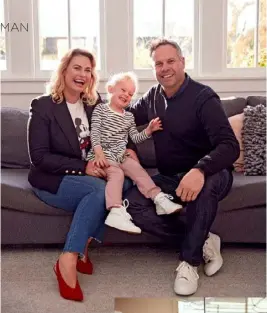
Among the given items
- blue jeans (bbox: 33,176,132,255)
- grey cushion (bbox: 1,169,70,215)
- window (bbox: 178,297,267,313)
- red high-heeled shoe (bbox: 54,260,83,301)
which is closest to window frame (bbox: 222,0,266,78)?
blue jeans (bbox: 33,176,132,255)

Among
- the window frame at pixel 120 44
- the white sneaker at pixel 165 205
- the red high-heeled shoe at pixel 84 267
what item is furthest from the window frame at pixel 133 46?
the red high-heeled shoe at pixel 84 267

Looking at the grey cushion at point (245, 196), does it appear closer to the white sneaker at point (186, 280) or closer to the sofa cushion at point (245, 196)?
the sofa cushion at point (245, 196)

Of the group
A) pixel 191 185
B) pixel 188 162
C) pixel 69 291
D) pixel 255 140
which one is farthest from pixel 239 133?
pixel 69 291

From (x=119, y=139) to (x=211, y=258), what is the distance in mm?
728

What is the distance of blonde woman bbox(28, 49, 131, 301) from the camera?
8.69 ft

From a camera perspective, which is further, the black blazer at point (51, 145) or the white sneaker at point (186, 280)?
the black blazer at point (51, 145)

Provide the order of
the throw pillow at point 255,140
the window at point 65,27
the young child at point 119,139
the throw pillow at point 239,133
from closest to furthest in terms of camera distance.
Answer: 1. the young child at point 119,139
2. the throw pillow at point 255,140
3. the throw pillow at point 239,133
4. the window at point 65,27

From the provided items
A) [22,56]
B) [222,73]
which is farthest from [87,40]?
[222,73]

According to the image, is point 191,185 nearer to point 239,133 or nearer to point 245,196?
point 245,196

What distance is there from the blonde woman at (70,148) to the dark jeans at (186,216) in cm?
16

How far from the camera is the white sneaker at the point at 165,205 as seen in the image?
2.62m

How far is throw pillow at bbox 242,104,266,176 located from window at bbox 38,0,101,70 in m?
1.34

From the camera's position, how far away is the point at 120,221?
259 centimetres

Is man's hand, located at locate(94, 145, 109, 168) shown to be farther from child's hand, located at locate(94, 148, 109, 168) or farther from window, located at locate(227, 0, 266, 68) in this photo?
window, located at locate(227, 0, 266, 68)
